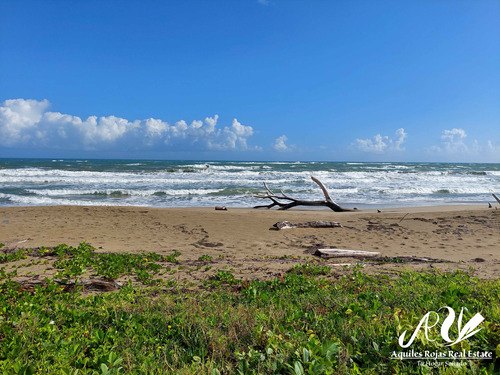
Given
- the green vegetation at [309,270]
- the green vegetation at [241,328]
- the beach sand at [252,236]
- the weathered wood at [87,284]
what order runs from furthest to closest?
the beach sand at [252,236], the green vegetation at [309,270], the weathered wood at [87,284], the green vegetation at [241,328]

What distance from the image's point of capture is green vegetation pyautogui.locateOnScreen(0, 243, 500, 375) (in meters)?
2.27

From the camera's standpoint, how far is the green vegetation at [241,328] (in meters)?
2.27

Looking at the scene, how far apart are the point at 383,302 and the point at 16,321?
3894mm

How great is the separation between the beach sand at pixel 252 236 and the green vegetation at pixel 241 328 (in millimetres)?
1278

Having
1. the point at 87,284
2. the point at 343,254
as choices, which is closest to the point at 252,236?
the point at 343,254

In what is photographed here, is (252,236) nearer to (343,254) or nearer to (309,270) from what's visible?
(343,254)

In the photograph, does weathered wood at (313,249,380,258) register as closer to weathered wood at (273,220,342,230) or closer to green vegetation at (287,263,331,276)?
green vegetation at (287,263,331,276)

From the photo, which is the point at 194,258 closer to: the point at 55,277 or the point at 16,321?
the point at 55,277

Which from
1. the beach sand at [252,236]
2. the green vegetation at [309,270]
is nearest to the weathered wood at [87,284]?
the beach sand at [252,236]

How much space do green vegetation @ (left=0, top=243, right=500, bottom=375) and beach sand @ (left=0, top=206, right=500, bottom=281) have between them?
1.28 m

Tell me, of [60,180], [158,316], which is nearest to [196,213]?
[158,316]

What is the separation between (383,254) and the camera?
7.21 meters

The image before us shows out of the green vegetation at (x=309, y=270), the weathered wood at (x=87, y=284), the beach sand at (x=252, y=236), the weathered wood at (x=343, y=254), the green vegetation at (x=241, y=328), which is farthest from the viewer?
the weathered wood at (x=343, y=254)

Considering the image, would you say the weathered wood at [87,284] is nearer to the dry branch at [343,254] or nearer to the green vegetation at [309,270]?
the green vegetation at [309,270]
